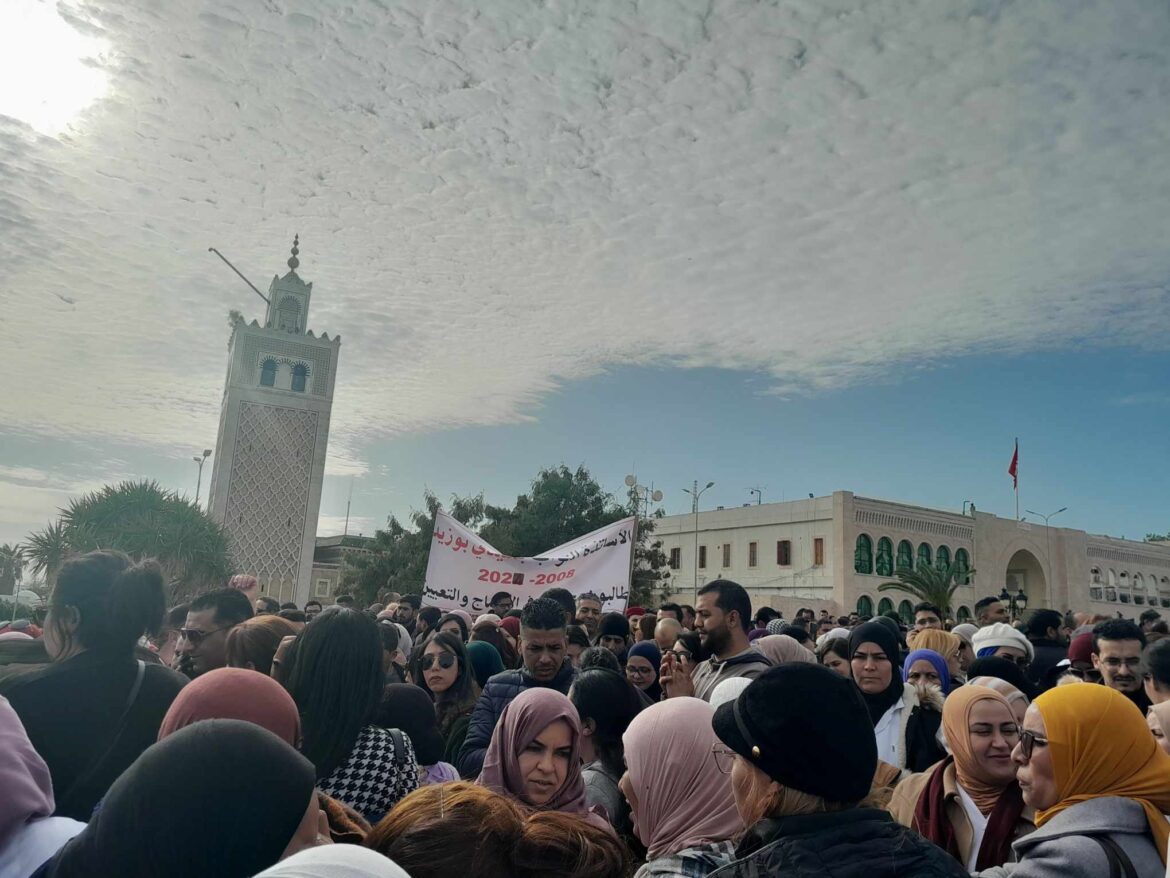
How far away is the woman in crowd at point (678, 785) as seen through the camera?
226 centimetres

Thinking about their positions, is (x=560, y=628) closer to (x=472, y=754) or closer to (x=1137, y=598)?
(x=472, y=754)

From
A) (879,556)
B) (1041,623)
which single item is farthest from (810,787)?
(879,556)

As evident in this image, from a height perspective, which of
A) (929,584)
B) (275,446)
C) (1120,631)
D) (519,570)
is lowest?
(1120,631)

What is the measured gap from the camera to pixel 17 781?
175 cm

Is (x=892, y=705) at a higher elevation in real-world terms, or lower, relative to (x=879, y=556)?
Result: lower

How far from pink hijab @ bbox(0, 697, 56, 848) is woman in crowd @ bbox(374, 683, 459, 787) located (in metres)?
1.37

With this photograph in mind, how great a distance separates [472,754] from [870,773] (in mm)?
2235

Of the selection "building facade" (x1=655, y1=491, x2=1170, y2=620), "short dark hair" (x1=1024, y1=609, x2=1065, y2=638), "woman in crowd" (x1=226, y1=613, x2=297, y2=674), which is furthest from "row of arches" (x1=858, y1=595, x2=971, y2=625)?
"woman in crowd" (x1=226, y1=613, x2=297, y2=674)

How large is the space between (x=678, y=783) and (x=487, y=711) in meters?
1.70

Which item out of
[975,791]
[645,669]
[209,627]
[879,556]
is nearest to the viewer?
[975,791]

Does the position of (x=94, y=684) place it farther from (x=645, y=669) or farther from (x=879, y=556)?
(x=879, y=556)

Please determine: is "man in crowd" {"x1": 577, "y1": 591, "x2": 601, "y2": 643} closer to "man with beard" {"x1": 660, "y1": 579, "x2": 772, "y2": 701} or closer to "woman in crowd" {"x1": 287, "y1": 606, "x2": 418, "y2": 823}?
"man with beard" {"x1": 660, "y1": 579, "x2": 772, "y2": 701}

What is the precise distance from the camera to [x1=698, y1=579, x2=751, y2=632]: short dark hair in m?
4.13

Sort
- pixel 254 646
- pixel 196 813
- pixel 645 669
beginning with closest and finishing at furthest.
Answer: pixel 196 813 → pixel 254 646 → pixel 645 669
